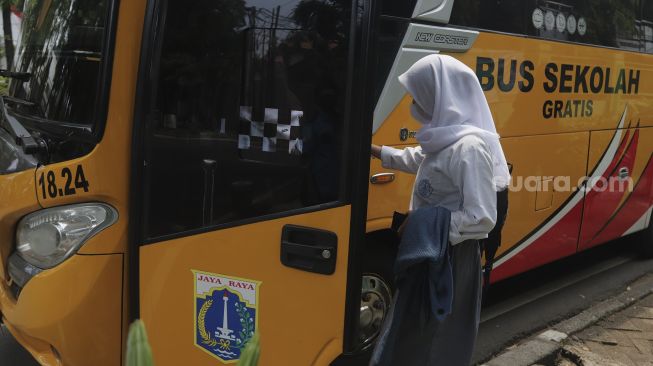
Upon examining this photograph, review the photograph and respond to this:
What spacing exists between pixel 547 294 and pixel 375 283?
2.41 meters

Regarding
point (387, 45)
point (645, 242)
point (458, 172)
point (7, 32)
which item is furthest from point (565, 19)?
point (7, 32)

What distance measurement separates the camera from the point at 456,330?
2.56m

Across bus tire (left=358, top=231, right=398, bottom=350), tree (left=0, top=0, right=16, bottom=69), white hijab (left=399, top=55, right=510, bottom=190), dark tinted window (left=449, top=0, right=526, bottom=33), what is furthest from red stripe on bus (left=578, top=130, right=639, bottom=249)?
tree (left=0, top=0, right=16, bottom=69)

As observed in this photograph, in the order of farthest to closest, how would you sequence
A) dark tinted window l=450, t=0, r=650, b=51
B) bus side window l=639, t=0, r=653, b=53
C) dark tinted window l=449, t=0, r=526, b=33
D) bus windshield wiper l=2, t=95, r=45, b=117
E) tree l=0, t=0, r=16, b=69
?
tree l=0, t=0, r=16, b=69, bus side window l=639, t=0, r=653, b=53, dark tinted window l=450, t=0, r=650, b=51, dark tinted window l=449, t=0, r=526, b=33, bus windshield wiper l=2, t=95, r=45, b=117

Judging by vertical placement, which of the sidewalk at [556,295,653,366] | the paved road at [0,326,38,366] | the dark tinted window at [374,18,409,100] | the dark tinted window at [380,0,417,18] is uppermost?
the dark tinted window at [380,0,417,18]

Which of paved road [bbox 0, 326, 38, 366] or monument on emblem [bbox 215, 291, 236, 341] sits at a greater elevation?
monument on emblem [bbox 215, 291, 236, 341]

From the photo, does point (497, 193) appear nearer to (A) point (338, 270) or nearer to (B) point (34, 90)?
(A) point (338, 270)

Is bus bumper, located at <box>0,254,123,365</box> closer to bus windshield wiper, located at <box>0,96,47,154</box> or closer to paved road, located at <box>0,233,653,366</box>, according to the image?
bus windshield wiper, located at <box>0,96,47,154</box>

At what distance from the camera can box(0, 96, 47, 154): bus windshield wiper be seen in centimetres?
252

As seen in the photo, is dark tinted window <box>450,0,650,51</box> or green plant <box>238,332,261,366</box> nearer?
green plant <box>238,332,261,366</box>

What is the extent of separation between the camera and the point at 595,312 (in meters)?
4.50

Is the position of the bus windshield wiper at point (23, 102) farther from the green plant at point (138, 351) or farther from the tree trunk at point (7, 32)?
the tree trunk at point (7, 32)

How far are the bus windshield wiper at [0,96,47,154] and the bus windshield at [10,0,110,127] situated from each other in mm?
73

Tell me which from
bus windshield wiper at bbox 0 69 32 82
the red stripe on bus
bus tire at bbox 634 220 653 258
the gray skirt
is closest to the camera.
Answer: the gray skirt
